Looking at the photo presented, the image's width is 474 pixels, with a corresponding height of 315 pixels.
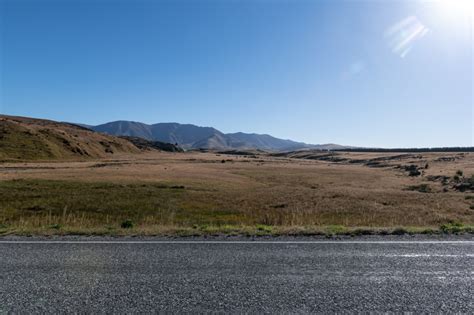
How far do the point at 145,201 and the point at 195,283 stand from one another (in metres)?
23.7

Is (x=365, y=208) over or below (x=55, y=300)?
below

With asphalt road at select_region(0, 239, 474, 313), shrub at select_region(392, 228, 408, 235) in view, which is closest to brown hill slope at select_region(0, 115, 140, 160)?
asphalt road at select_region(0, 239, 474, 313)

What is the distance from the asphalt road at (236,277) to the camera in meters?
6.36

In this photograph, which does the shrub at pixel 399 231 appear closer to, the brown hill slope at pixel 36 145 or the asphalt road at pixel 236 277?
the asphalt road at pixel 236 277

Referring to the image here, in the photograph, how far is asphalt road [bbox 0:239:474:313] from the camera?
6.36 m

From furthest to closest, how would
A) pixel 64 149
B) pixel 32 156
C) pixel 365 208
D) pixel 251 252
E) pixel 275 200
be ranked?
pixel 64 149 < pixel 32 156 < pixel 275 200 < pixel 365 208 < pixel 251 252

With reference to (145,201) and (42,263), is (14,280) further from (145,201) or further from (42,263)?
(145,201)

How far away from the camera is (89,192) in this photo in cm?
3353

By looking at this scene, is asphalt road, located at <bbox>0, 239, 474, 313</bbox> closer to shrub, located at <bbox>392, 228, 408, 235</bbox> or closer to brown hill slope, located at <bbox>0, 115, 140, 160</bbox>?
shrub, located at <bbox>392, 228, 408, 235</bbox>

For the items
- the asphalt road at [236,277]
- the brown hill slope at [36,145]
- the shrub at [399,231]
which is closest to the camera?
the asphalt road at [236,277]

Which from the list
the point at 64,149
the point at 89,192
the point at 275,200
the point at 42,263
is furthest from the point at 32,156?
the point at 42,263

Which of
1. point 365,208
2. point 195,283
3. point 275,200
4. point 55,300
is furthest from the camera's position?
point 275,200

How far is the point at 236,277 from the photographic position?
7.58 m

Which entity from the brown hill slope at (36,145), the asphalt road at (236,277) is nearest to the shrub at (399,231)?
the asphalt road at (236,277)
